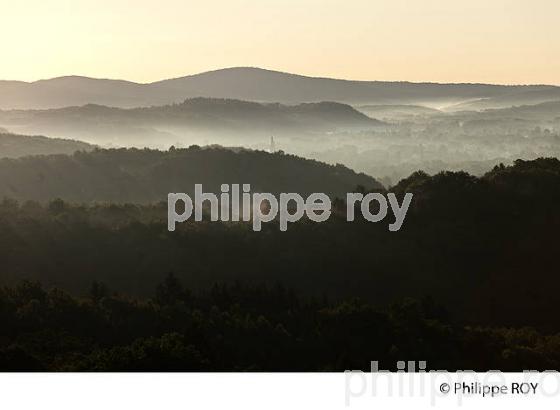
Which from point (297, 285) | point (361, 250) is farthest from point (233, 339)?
point (361, 250)

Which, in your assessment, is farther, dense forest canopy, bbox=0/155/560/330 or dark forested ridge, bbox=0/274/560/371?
dense forest canopy, bbox=0/155/560/330

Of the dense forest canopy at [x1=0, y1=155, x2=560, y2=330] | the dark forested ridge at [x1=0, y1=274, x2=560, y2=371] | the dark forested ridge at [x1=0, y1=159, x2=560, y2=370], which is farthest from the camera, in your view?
the dense forest canopy at [x1=0, y1=155, x2=560, y2=330]

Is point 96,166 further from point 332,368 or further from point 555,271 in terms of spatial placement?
point 332,368

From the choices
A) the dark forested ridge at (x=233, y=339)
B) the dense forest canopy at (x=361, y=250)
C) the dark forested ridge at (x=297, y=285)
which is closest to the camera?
the dark forested ridge at (x=233, y=339)

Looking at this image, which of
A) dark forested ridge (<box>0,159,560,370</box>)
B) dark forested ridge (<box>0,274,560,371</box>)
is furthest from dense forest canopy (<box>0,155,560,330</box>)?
dark forested ridge (<box>0,274,560,371</box>)

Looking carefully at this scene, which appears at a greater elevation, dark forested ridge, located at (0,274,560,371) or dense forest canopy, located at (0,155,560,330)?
dark forested ridge, located at (0,274,560,371)

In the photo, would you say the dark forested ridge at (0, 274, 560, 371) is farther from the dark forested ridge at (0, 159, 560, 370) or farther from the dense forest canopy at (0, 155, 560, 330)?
the dense forest canopy at (0, 155, 560, 330)

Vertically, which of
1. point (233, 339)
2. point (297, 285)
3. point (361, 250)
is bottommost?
point (297, 285)

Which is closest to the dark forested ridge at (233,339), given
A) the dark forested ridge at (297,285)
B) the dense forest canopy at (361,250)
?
the dark forested ridge at (297,285)

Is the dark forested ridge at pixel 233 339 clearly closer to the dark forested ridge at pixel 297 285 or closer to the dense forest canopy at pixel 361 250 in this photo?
the dark forested ridge at pixel 297 285

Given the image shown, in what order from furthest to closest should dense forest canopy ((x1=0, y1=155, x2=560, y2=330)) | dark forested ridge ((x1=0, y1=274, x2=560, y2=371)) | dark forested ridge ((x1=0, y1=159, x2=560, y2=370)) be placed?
dense forest canopy ((x1=0, y1=155, x2=560, y2=330)) < dark forested ridge ((x1=0, y1=159, x2=560, y2=370)) < dark forested ridge ((x1=0, y1=274, x2=560, y2=371))

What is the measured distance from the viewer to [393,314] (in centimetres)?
5550

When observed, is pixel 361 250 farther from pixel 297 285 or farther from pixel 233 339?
pixel 233 339
